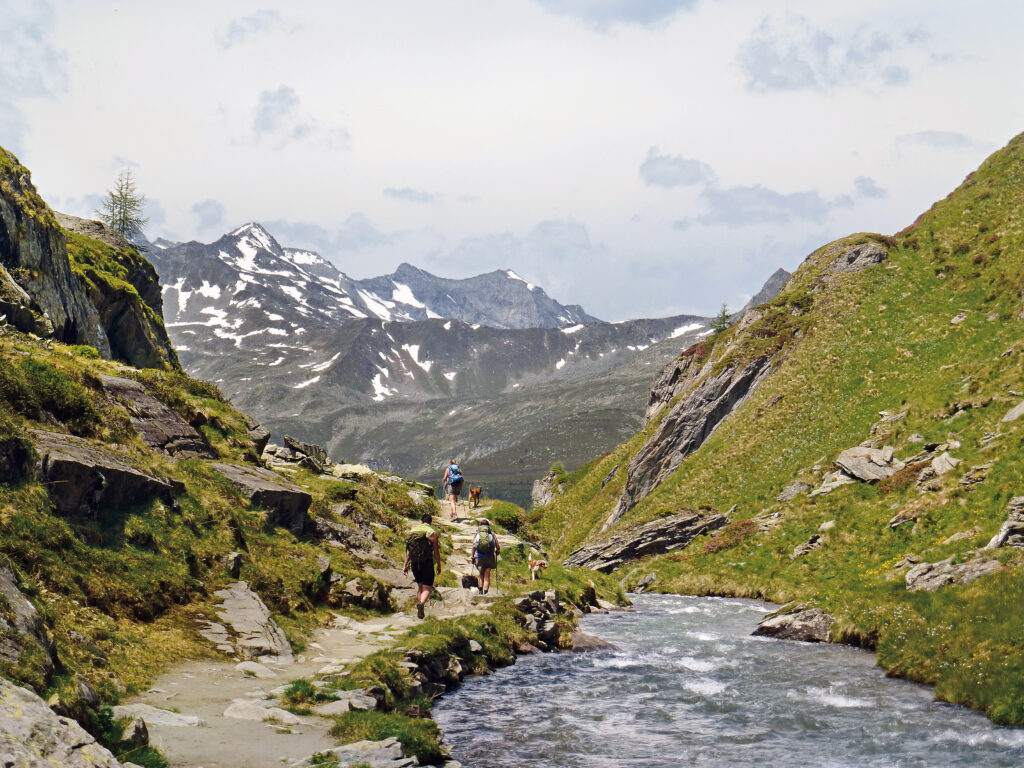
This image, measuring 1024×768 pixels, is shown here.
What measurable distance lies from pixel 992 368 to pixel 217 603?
42.2m

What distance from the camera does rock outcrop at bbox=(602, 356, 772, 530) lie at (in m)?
70.2

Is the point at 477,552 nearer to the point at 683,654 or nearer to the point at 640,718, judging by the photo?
the point at 683,654

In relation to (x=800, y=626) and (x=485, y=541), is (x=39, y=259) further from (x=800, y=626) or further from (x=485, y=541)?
(x=800, y=626)

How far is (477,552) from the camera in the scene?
2828cm

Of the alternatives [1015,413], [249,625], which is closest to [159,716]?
[249,625]

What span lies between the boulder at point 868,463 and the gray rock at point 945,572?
49.7ft

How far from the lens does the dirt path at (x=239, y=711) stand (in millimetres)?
10773

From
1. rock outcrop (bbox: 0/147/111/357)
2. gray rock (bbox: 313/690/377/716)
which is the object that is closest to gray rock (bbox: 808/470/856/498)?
gray rock (bbox: 313/690/377/716)

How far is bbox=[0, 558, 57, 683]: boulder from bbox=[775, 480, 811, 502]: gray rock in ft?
144

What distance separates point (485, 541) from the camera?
2794 centimetres

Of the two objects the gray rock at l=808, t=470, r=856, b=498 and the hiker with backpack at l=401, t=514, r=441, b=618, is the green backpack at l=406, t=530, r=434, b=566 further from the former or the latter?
the gray rock at l=808, t=470, r=856, b=498

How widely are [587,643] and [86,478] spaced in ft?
56.4

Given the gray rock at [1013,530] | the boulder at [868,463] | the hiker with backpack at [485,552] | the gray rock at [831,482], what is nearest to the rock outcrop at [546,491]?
the gray rock at [831,482]

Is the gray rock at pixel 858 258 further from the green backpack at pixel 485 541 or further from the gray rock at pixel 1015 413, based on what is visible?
the green backpack at pixel 485 541
